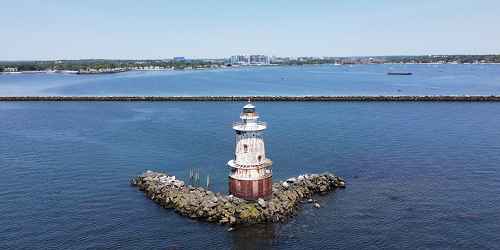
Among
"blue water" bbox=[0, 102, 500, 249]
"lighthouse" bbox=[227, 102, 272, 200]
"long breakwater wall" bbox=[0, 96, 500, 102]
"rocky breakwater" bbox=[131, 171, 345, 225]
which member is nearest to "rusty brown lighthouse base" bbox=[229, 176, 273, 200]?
"lighthouse" bbox=[227, 102, 272, 200]

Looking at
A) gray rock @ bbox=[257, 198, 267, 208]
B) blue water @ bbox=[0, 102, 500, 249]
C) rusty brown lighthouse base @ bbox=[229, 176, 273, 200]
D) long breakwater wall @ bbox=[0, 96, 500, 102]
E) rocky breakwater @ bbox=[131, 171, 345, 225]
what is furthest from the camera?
long breakwater wall @ bbox=[0, 96, 500, 102]

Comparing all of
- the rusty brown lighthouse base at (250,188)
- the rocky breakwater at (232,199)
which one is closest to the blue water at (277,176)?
the rocky breakwater at (232,199)

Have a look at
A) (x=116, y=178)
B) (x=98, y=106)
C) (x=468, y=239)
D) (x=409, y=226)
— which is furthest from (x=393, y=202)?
(x=98, y=106)

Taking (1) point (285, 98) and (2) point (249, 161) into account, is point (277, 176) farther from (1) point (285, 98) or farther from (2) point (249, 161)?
(1) point (285, 98)

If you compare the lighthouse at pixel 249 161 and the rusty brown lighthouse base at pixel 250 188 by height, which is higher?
the lighthouse at pixel 249 161

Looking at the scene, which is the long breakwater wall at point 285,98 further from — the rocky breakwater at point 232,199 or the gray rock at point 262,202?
the gray rock at point 262,202

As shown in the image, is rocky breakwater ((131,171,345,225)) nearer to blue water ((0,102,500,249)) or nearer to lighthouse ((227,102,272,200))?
lighthouse ((227,102,272,200))
